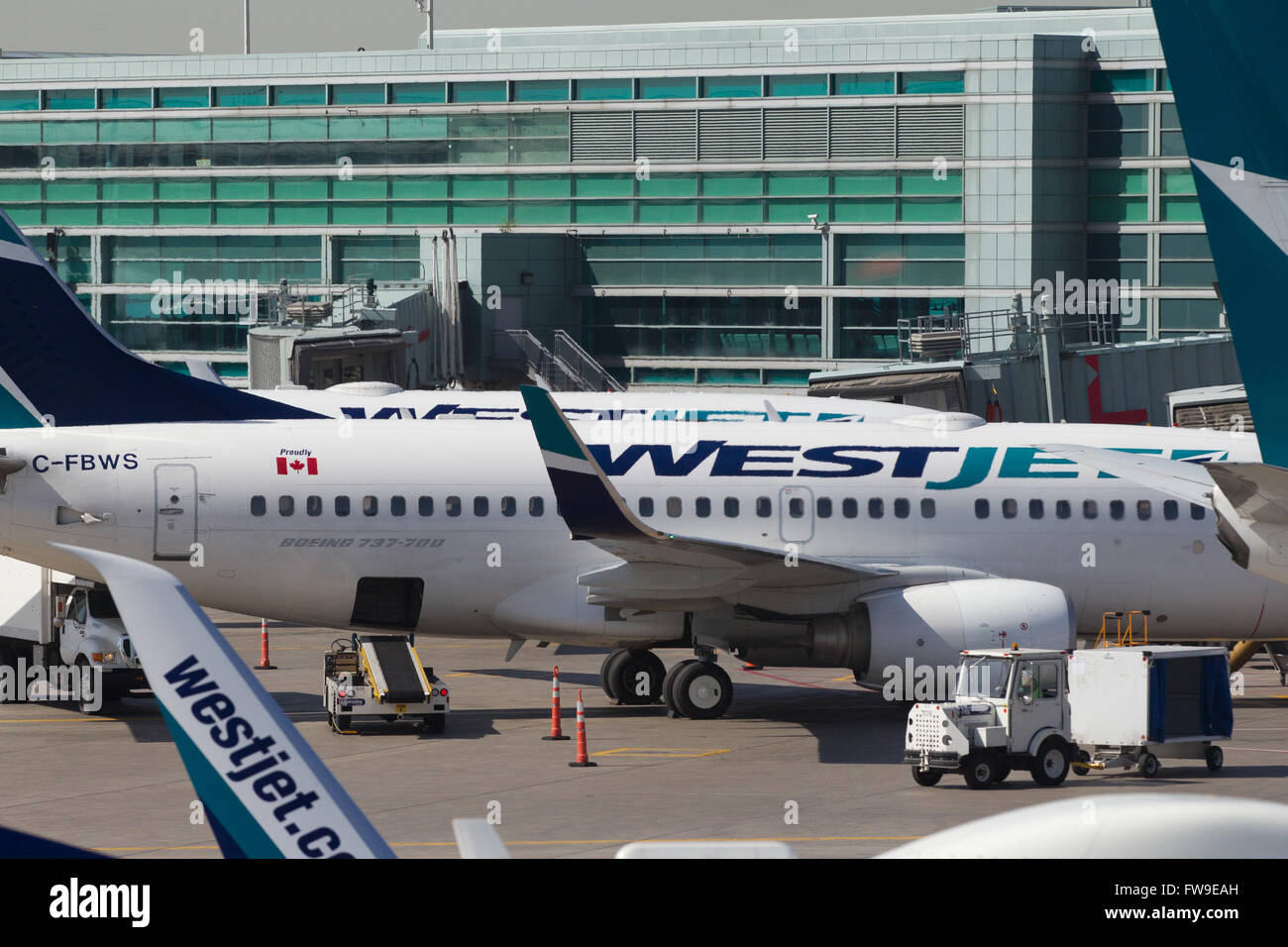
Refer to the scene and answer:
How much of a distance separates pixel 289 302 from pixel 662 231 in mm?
13763

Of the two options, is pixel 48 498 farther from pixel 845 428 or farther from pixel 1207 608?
pixel 1207 608

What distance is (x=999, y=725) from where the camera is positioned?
1983 cm

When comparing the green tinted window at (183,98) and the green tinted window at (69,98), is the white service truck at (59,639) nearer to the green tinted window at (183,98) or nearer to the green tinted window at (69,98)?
the green tinted window at (183,98)

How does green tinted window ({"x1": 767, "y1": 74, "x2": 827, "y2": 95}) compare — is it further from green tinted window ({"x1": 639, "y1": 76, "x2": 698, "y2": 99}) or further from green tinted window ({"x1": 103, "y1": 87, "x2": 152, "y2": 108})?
green tinted window ({"x1": 103, "y1": 87, "x2": 152, "y2": 108})

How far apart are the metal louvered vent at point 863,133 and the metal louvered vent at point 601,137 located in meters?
7.55

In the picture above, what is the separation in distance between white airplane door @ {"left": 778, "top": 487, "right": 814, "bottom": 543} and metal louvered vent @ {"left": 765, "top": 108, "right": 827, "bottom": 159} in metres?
34.1

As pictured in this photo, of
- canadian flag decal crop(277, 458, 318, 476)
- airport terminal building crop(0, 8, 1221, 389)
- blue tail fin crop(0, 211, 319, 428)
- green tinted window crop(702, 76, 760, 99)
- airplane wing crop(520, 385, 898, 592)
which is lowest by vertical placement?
airplane wing crop(520, 385, 898, 592)

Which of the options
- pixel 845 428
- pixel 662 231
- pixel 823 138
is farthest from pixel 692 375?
pixel 845 428

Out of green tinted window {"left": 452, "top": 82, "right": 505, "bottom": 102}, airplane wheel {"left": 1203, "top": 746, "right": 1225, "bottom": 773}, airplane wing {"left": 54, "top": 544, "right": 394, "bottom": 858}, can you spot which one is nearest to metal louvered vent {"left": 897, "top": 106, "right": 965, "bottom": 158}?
green tinted window {"left": 452, "top": 82, "right": 505, "bottom": 102}

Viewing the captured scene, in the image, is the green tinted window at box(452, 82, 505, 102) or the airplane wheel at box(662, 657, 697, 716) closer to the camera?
the airplane wheel at box(662, 657, 697, 716)

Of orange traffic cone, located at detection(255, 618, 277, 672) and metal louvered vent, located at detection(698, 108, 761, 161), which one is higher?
metal louvered vent, located at detection(698, 108, 761, 161)

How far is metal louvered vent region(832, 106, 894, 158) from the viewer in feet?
183

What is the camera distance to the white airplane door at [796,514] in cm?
2469

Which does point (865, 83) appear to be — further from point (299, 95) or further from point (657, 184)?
point (299, 95)
